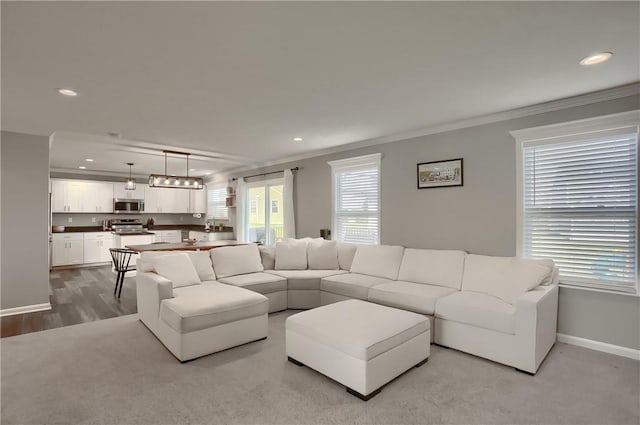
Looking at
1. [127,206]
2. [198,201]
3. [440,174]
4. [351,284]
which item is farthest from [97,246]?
[440,174]

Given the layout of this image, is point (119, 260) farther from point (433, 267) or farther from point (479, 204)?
point (479, 204)

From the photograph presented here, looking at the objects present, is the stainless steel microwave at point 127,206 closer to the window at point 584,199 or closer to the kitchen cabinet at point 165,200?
the kitchen cabinet at point 165,200

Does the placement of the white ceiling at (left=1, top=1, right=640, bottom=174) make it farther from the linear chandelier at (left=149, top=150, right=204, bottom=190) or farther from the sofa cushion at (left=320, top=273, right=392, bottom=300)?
the sofa cushion at (left=320, top=273, right=392, bottom=300)

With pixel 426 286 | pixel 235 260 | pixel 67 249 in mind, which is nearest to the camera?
pixel 426 286

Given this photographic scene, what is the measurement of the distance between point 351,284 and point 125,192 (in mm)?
7601

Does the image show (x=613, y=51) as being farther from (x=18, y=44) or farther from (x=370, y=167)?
(x=18, y=44)

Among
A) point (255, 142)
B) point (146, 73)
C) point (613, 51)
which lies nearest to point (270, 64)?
point (146, 73)

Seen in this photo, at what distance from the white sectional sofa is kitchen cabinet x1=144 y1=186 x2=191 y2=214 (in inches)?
228

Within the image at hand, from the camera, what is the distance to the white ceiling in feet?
6.25

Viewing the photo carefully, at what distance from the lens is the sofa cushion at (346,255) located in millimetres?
5059

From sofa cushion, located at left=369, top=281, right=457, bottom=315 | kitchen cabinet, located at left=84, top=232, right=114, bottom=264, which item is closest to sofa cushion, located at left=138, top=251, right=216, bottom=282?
sofa cushion, located at left=369, top=281, right=457, bottom=315

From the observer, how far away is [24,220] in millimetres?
4508

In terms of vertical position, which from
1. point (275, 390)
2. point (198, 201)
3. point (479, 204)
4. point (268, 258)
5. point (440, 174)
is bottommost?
point (275, 390)

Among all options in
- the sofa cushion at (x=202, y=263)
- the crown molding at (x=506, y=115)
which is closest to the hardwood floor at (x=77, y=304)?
the sofa cushion at (x=202, y=263)
